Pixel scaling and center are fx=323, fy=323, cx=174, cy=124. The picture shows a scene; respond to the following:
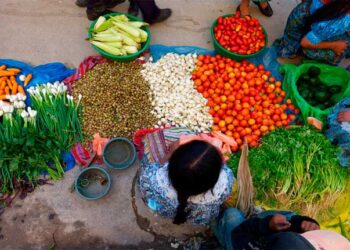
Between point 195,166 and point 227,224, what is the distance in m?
1.13

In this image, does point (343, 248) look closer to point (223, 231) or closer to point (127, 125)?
point (223, 231)

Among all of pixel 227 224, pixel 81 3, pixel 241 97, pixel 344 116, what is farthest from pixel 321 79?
pixel 81 3

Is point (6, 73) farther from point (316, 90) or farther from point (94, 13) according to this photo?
point (316, 90)

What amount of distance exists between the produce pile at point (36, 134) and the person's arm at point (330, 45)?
2467mm

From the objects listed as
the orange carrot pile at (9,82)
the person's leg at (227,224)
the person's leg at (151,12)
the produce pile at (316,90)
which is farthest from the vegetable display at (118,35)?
the person's leg at (227,224)

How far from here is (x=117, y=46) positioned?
3412 mm

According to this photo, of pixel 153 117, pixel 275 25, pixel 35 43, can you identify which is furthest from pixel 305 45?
pixel 35 43

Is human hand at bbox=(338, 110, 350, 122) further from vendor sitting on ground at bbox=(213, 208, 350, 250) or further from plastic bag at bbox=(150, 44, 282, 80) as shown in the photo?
vendor sitting on ground at bbox=(213, 208, 350, 250)

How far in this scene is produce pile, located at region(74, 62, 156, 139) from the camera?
126 inches

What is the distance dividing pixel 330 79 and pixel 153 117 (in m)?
2.04

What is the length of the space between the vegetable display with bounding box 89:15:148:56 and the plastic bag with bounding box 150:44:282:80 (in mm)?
240

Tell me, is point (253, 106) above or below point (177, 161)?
below

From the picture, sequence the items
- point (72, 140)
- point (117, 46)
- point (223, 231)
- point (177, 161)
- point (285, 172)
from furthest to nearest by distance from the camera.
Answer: point (117, 46) < point (72, 140) < point (285, 172) < point (223, 231) < point (177, 161)

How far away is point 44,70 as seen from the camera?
3.44 meters
